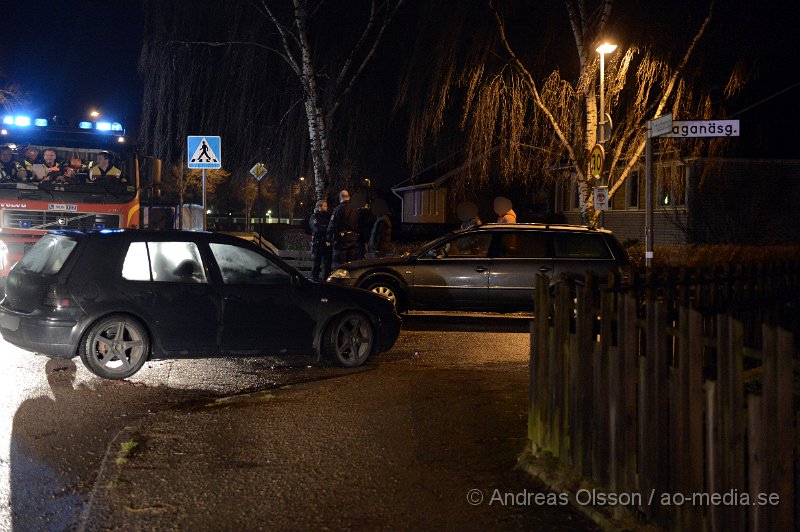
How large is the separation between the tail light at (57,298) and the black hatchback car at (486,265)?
6.04 m

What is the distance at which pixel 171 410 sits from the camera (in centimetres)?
761

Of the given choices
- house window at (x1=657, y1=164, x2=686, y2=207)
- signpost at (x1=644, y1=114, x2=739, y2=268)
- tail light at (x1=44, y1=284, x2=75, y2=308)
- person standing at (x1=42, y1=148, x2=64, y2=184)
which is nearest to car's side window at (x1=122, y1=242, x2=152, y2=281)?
tail light at (x1=44, y1=284, x2=75, y2=308)

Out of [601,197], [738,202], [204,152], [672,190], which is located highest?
[204,152]

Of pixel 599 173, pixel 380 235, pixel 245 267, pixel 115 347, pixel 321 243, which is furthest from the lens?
pixel 321 243

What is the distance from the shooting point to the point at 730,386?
4.00 metres

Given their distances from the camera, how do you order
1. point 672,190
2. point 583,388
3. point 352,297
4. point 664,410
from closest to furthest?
1. point 664,410
2. point 583,388
3. point 352,297
4. point 672,190

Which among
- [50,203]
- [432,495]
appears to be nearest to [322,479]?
[432,495]

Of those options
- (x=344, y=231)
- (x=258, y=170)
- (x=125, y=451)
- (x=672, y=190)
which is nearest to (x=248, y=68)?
(x=258, y=170)

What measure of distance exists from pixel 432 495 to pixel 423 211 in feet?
141

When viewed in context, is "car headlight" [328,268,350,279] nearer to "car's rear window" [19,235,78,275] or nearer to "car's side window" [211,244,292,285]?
"car's side window" [211,244,292,285]

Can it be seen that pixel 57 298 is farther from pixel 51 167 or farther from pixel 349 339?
pixel 51 167

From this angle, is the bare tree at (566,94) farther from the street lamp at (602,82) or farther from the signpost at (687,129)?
the signpost at (687,129)

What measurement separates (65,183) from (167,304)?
8.59 m

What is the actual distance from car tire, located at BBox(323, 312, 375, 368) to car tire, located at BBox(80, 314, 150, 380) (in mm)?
1921
